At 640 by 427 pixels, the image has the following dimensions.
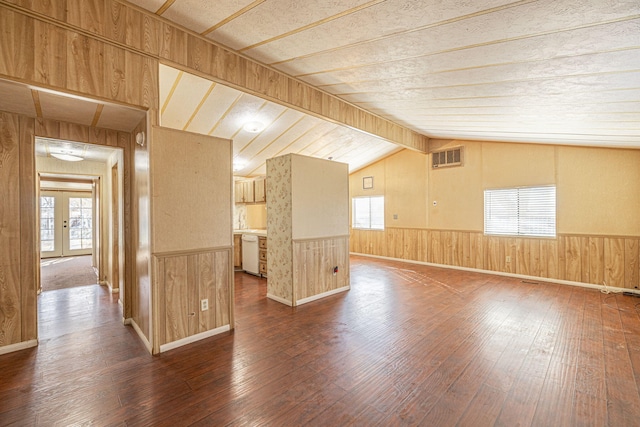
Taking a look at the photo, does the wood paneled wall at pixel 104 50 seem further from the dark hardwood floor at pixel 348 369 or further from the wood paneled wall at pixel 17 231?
the dark hardwood floor at pixel 348 369

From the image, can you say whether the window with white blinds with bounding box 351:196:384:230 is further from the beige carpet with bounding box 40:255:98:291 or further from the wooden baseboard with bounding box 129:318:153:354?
A: the beige carpet with bounding box 40:255:98:291

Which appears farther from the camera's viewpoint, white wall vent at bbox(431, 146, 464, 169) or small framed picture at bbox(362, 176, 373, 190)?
small framed picture at bbox(362, 176, 373, 190)

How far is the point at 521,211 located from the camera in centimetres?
568

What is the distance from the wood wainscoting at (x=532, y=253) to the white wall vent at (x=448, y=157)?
1.65 meters

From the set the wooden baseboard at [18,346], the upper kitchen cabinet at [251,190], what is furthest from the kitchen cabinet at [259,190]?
the wooden baseboard at [18,346]

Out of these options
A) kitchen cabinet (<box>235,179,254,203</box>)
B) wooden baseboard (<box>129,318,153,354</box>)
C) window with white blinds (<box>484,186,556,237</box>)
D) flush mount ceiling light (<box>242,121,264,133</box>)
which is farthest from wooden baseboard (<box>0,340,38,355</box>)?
window with white blinds (<box>484,186,556,237</box>)

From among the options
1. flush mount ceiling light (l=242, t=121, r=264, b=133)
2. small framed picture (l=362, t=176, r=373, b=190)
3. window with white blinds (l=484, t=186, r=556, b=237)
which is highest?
flush mount ceiling light (l=242, t=121, r=264, b=133)

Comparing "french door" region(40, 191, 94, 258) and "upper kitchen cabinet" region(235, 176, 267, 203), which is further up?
"upper kitchen cabinet" region(235, 176, 267, 203)

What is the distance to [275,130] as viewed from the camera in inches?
193

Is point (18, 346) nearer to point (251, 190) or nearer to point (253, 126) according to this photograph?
point (253, 126)

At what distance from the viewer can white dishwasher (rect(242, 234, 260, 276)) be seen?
19.3ft

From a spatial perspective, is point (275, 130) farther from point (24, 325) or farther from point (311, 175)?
point (24, 325)

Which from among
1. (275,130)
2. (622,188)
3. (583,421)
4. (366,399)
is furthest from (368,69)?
(622,188)

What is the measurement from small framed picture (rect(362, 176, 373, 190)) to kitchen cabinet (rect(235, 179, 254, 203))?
363cm
